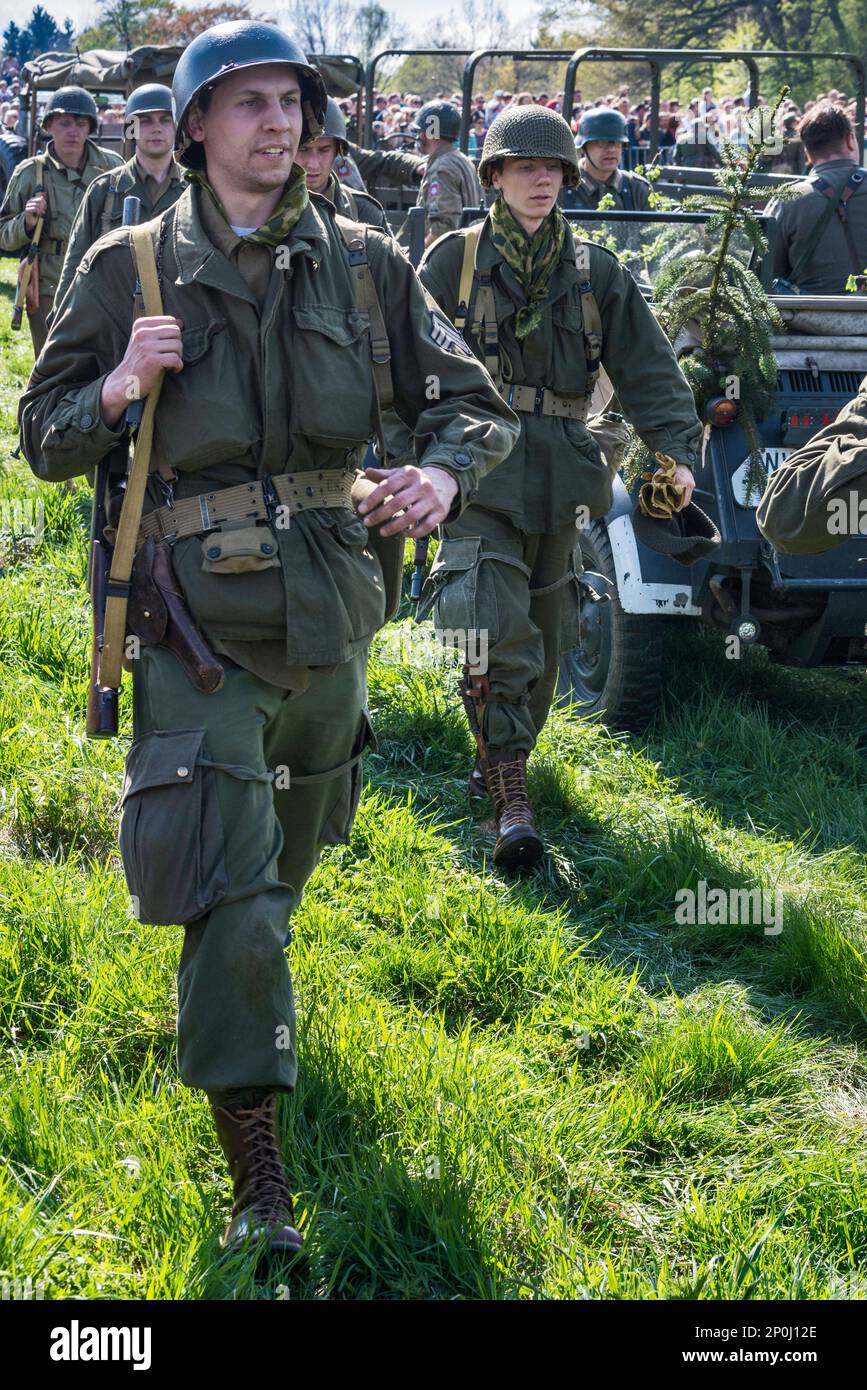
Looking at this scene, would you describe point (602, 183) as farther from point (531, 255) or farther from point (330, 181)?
point (531, 255)

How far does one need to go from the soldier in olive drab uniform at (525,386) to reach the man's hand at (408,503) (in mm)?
2014

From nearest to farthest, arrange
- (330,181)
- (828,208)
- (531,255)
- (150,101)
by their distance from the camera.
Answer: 1. (531,255)
2. (330,181)
3. (828,208)
4. (150,101)

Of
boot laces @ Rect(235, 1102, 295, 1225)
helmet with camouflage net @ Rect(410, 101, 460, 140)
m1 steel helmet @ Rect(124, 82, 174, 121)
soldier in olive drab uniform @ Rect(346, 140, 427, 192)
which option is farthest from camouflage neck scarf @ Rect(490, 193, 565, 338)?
soldier in olive drab uniform @ Rect(346, 140, 427, 192)

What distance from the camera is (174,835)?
9.88 ft

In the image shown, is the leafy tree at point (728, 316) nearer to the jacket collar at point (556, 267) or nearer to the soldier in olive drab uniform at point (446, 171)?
the jacket collar at point (556, 267)

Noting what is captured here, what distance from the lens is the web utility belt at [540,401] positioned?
5.29m

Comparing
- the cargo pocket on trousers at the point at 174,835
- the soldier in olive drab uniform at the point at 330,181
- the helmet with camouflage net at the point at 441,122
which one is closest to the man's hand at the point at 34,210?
the helmet with camouflage net at the point at 441,122

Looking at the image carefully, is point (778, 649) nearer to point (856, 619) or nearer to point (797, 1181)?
point (856, 619)

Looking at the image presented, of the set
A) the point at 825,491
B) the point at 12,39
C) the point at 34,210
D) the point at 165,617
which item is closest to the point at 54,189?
the point at 34,210

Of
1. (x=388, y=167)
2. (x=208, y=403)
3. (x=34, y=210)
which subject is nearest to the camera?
(x=208, y=403)

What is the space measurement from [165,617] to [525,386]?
7.98 feet

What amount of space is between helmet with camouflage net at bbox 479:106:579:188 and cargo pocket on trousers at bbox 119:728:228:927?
9.04 ft

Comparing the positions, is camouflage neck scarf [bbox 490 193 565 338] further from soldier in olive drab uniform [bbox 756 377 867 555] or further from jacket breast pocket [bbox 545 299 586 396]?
soldier in olive drab uniform [bbox 756 377 867 555]

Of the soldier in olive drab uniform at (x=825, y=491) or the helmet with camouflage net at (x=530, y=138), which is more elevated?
the helmet with camouflage net at (x=530, y=138)
